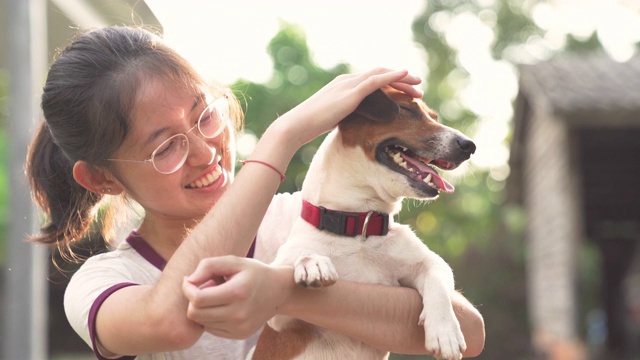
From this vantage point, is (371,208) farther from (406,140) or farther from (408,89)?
(408,89)

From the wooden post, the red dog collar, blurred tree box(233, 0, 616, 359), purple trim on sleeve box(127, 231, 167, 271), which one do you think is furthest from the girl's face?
blurred tree box(233, 0, 616, 359)

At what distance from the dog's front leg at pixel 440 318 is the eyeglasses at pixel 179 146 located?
24.4 inches

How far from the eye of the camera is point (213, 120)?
7.00 ft

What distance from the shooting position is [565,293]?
9148mm

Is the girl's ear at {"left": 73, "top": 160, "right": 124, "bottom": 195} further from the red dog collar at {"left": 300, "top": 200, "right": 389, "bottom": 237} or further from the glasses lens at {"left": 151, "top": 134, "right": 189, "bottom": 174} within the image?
the red dog collar at {"left": 300, "top": 200, "right": 389, "bottom": 237}

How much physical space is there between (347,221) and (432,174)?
24 centimetres

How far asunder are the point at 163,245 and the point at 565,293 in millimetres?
7473

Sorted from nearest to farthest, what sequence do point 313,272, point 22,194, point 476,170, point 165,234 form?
point 313,272, point 165,234, point 22,194, point 476,170

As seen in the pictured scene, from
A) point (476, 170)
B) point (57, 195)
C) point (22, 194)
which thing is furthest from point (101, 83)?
point (476, 170)

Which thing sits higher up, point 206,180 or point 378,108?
point 378,108

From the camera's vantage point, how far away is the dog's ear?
2225 mm

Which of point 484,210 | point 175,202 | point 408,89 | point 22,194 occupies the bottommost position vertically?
point 484,210

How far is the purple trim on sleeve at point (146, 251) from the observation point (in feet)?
7.47

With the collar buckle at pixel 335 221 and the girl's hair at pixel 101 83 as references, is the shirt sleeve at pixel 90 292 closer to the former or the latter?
the girl's hair at pixel 101 83
